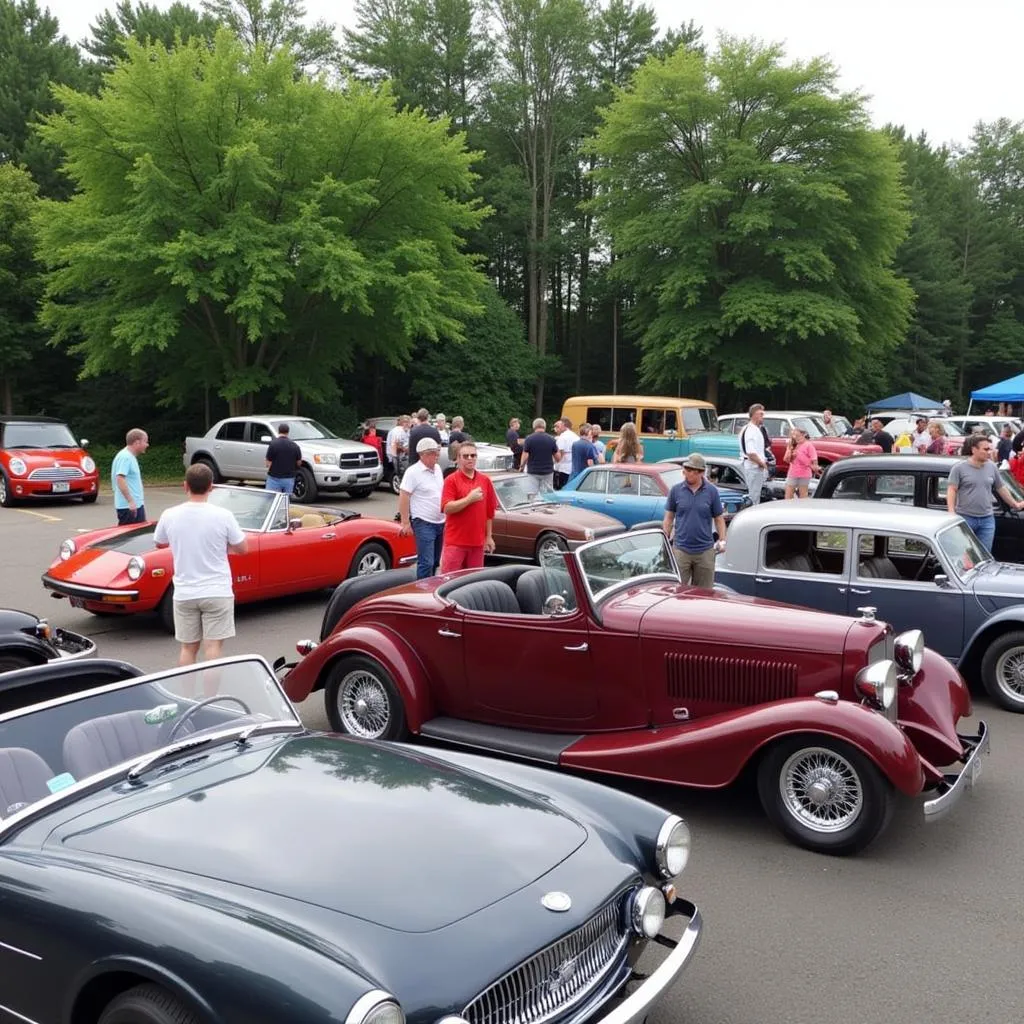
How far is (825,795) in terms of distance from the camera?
207 inches

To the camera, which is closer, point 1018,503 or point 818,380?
point 1018,503

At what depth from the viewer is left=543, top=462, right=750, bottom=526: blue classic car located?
14.8 metres

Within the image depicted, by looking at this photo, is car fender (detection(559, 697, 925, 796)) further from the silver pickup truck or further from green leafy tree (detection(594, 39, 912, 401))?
green leafy tree (detection(594, 39, 912, 401))

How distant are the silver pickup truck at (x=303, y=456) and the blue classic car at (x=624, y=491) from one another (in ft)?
25.4

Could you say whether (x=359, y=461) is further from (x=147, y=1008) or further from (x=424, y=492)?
(x=147, y=1008)

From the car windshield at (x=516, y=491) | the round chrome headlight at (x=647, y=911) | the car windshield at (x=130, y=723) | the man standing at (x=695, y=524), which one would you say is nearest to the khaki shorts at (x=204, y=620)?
the car windshield at (x=130, y=723)

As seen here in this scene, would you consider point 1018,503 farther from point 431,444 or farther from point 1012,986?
point 1012,986

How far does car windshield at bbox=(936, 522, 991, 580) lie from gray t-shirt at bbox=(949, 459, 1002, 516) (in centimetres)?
146

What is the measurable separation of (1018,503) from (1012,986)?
725 cm

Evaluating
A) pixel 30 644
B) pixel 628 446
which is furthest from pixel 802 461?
pixel 30 644

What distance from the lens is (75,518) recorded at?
18750 millimetres

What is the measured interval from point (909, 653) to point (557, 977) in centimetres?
358

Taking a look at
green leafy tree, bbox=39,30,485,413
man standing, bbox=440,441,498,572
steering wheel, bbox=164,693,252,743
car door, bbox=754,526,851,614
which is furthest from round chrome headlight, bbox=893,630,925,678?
green leafy tree, bbox=39,30,485,413

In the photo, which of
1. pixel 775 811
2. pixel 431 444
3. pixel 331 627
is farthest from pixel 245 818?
pixel 431 444
